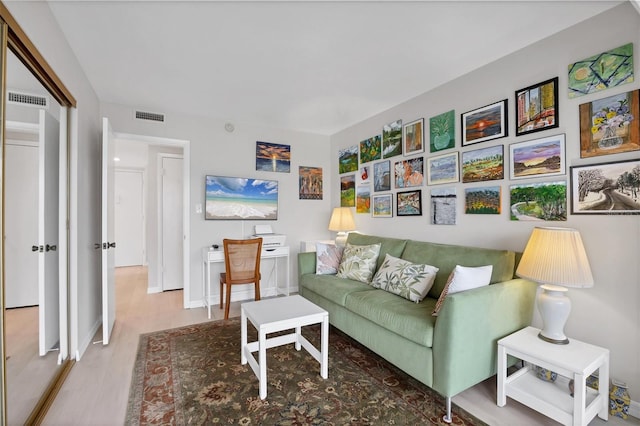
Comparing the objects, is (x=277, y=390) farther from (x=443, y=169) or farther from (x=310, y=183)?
(x=310, y=183)

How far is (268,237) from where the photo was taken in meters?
3.87

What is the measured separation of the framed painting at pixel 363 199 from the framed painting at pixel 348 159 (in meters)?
0.33

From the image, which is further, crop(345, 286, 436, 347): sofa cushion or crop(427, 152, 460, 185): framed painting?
crop(427, 152, 460, 185): framed painting

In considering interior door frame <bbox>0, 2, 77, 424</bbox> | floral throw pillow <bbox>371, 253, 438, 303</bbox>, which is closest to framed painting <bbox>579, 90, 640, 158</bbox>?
floral throw pillow <bbox>371, 253, 438, 303</bbox>

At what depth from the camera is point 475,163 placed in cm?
260

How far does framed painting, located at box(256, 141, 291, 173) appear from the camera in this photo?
4160 mm

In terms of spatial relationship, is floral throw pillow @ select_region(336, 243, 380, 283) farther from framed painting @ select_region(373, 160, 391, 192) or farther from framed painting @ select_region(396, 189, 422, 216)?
framed painting @ select_region(373, 160, 391, 192)

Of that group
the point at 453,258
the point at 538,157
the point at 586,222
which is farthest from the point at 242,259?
the point at 586,222

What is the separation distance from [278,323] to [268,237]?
6.54ft

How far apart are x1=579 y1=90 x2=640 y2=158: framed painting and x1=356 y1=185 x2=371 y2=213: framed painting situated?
2.22 metres

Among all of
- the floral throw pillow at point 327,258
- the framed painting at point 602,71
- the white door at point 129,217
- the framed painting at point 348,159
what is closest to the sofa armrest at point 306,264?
the floral throw pillow at point 327,258

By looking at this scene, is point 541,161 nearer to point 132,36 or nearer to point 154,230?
point 132,36

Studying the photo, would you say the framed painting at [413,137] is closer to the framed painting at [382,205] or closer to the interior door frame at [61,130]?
the framed painting at [382,205]

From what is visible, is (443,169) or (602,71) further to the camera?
(443,169)
